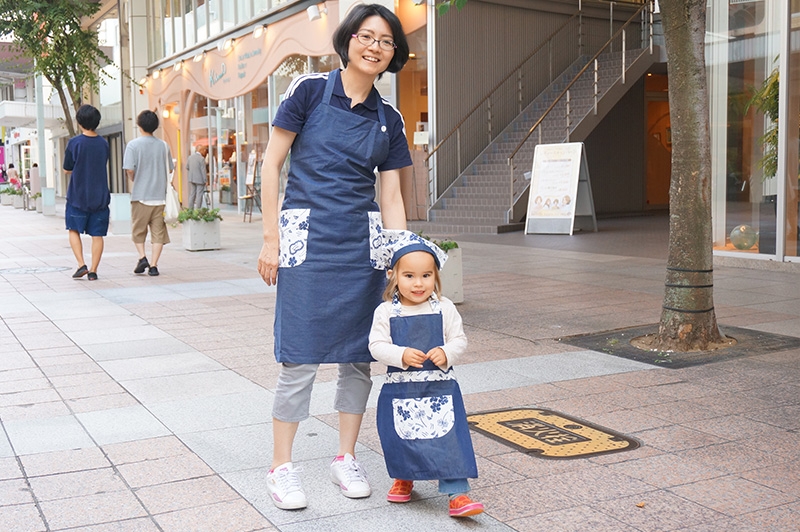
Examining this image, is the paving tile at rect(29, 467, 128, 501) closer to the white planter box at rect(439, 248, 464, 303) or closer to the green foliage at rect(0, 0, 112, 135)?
the white planter box at rect(439, 248, 464, 303)

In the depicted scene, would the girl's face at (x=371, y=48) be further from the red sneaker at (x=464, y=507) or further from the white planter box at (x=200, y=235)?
the white planter box at (x=200, y=235)

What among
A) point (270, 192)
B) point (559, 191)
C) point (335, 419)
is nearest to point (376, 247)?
point (270, 192)

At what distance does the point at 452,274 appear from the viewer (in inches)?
317

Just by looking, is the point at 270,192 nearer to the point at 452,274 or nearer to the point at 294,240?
the point at 294,240

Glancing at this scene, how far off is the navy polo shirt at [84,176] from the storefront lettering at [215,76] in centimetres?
1694

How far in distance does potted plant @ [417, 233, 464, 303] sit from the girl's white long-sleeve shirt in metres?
4.63

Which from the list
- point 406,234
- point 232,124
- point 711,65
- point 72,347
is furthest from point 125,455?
point 232,124

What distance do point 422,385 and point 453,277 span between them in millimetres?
4848

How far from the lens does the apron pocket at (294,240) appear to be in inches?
133

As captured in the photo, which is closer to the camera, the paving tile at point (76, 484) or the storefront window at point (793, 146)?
the paving tile at point (76, 484)

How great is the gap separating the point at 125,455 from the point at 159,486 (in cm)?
47

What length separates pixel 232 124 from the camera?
88.9 ft

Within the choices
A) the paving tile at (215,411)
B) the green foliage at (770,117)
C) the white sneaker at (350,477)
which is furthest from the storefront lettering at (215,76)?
the white sneaker at (350,477)

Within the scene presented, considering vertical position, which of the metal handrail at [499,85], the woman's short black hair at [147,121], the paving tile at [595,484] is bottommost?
the paving tile at [595,484]
